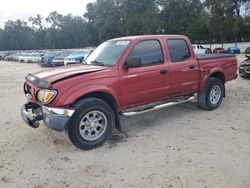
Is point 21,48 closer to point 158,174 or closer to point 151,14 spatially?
point 151,14

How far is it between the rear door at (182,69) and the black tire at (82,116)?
173 cm

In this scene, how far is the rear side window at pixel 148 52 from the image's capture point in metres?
5.36

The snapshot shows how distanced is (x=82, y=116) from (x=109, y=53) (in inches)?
61.7

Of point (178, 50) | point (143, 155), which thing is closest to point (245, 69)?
point (178, 50)

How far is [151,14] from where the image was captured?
5153cm

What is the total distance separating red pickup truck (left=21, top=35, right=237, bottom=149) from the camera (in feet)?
14.8

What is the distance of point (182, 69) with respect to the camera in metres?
6.00

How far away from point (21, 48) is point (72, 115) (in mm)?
87967

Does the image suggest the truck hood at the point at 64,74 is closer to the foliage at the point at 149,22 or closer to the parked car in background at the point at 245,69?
the parked car in background at the point at 245,69

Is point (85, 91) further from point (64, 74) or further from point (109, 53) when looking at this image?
point (109, 53)

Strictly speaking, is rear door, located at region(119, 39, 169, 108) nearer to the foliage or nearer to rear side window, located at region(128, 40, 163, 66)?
rear side window, located at region(128, 40, 163, 66)

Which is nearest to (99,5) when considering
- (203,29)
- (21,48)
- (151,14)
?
(151,14)

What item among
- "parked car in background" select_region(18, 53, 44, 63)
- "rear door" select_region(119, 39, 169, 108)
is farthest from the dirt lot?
"parked car in background" select_region(18, 53, 44, 63)

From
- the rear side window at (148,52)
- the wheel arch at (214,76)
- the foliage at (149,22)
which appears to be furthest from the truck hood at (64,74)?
the foliage at (149,22)
